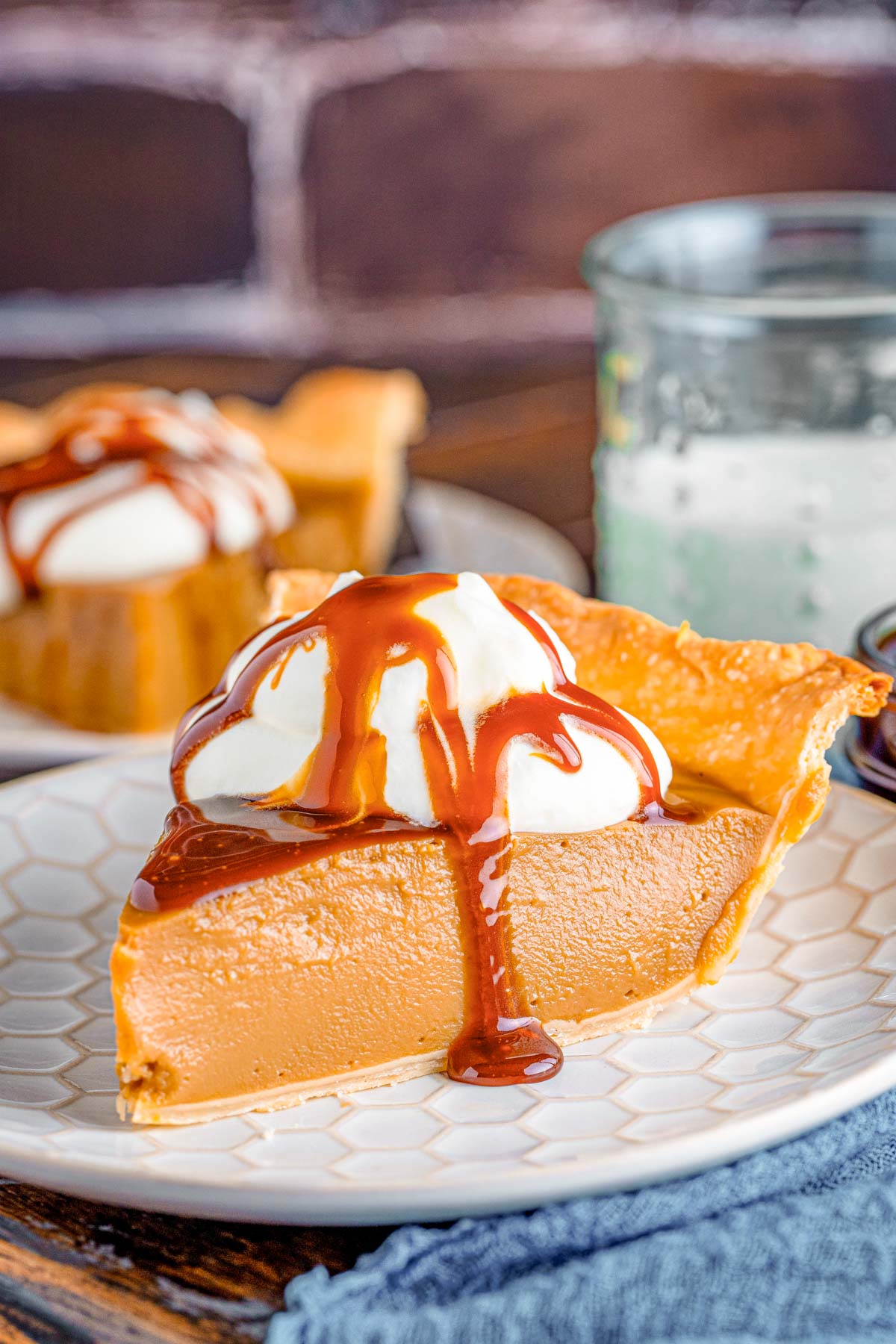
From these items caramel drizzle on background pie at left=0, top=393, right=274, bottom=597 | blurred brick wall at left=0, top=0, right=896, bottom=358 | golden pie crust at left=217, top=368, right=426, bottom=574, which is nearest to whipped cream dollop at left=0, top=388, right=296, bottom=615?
caramel drizzle on background pie at left=0, top=393, right=274, bottom=597

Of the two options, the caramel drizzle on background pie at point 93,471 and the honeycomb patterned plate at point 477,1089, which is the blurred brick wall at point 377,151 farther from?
the honeycomb patterned plate at point 477,1089

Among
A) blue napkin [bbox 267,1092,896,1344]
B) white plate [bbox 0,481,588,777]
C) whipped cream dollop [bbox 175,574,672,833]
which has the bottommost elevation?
white plate [bbox 0,481,588,777]

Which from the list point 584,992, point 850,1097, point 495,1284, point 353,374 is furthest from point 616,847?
point 353,374

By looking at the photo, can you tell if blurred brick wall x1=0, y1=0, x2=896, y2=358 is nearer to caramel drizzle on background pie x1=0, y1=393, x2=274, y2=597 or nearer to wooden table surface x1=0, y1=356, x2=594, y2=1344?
caramel drizzle on background pie x1=0, y1=393, x2=274, y2=597

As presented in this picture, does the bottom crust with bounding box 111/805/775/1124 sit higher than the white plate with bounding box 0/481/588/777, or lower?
higher

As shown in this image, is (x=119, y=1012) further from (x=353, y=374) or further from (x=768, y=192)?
(x=768, y=192)

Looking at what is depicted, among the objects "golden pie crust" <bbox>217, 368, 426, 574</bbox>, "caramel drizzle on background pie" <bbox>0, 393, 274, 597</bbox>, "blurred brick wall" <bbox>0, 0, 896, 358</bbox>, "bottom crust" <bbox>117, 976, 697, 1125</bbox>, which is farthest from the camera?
"blurred brick wall" <bbox>0, 0, 896, 358</bbox>

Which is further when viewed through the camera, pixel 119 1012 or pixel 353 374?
pixel 353 374
